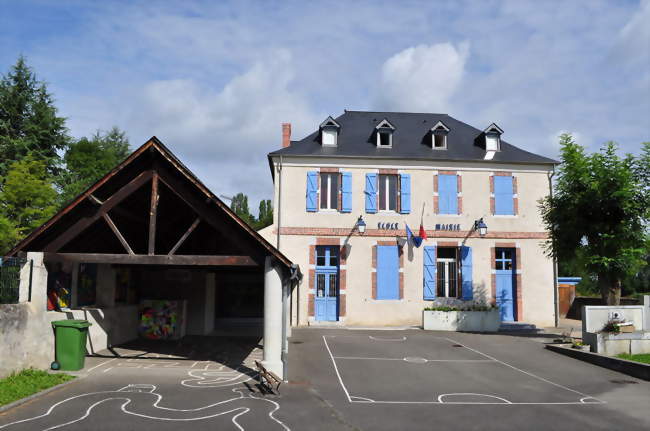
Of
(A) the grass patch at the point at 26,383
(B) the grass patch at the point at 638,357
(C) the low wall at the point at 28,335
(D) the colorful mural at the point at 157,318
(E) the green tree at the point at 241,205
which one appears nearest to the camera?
(A) the grass patch at the point at 26,383

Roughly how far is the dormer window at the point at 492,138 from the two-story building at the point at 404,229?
24.1 inches

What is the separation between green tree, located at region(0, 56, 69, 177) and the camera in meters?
29.4

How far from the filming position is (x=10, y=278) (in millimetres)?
9531

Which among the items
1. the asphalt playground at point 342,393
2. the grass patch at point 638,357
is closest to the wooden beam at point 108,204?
the asphalt playground at point 342,393

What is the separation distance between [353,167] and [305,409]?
14.5 m

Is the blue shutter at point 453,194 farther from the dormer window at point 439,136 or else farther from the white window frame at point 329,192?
the white window frame at point 329,192

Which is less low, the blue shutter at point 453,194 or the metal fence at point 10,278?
the blue shutter at point 453,194

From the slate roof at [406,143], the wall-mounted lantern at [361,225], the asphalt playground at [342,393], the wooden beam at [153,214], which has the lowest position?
the asphalt playground at [342,393]

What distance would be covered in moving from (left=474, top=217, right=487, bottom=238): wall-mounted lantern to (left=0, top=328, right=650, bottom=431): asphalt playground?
7.11 meters

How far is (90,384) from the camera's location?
9.30 metres

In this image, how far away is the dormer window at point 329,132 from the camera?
73.2 ft

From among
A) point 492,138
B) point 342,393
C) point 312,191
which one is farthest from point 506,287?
point 342,393

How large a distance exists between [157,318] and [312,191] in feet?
27.3

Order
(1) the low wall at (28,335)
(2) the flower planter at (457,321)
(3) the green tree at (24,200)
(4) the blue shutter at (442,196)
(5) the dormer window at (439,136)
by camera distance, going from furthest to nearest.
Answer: (3) the green tree at (24,200)
(5) the dormer window at (439,136)
(4) the blue shutter at (442,196)
(2) the flower planter at (457,321)
(1) the low wall at (28,335)
